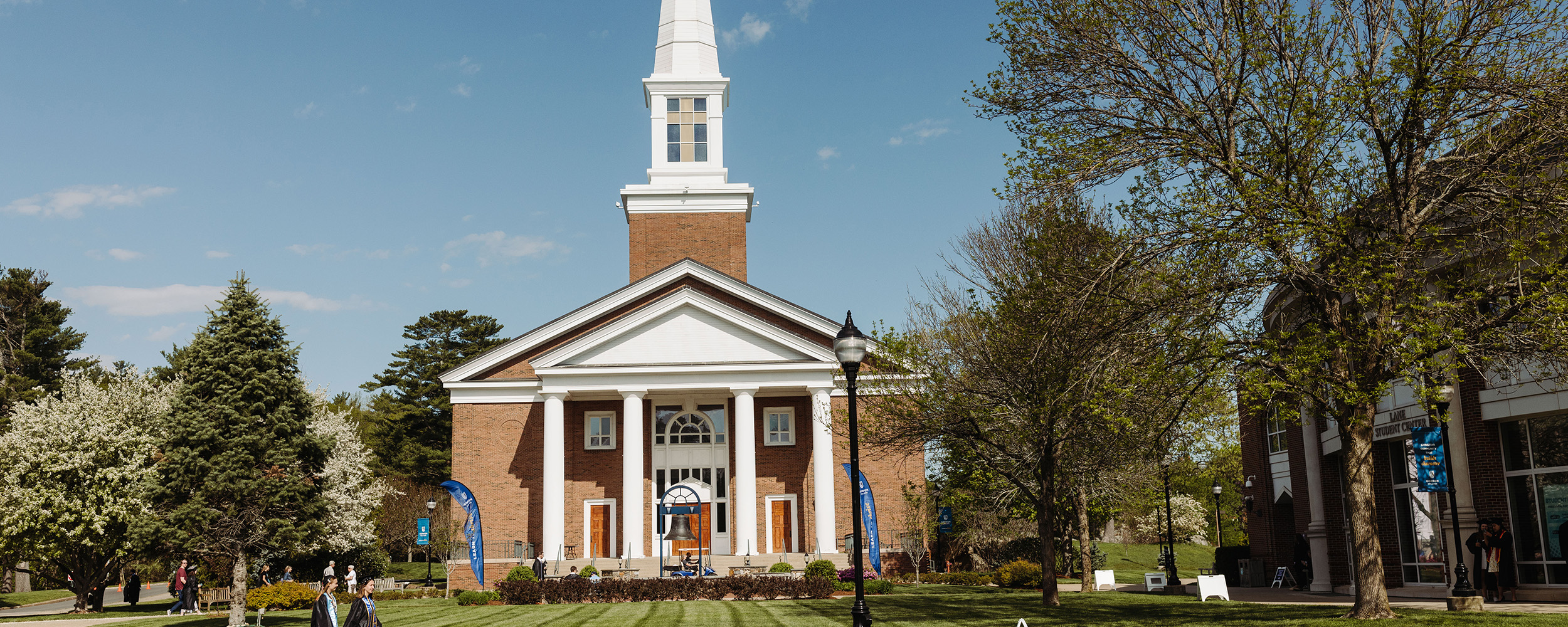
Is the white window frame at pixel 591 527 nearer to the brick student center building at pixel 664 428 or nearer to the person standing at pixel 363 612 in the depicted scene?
the brick student center building at pixel 664 428

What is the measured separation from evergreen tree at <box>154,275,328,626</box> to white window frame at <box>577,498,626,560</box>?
14.0 metres

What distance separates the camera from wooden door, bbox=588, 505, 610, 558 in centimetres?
3812

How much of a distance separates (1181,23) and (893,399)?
32.9ft

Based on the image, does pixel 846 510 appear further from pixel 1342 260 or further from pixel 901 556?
pixel 1342 260

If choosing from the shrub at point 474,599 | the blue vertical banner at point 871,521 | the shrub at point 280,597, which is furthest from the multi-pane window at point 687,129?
the shrub at point 280,597

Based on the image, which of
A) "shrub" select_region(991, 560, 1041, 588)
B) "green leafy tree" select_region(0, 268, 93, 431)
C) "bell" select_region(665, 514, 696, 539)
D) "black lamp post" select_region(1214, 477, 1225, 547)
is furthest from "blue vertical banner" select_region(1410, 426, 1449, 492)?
"green leafy tree" select_region(0, 268, 93, 431)

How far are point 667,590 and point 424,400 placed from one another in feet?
157

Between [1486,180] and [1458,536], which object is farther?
[1458,536]

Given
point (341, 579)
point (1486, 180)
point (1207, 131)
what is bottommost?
point (341, 579)

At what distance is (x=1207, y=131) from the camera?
15695 millimetres

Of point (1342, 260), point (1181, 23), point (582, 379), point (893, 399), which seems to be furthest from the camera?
point (582, 379)

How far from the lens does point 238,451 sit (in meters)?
23.3

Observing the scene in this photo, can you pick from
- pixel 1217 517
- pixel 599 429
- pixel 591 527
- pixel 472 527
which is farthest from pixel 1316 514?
pixel 472 527

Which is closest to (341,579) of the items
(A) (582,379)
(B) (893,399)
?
(A) (582,379)
